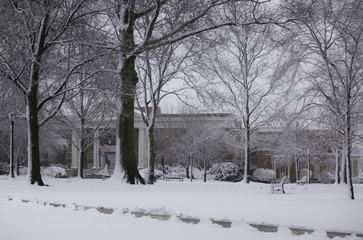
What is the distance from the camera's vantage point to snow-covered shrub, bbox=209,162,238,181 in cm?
4272

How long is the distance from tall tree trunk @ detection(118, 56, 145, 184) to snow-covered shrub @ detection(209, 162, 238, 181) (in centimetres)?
2735

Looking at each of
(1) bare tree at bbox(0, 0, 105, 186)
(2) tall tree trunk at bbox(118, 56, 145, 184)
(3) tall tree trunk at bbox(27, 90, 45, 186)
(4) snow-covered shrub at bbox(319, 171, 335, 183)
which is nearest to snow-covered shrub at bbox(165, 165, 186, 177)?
(4) snow-covered shrub at bbox(319, 171, 335, 183)

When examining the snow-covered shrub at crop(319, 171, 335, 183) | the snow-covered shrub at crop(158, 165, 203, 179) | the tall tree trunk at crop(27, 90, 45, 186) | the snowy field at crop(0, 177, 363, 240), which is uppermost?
the tall tree trunk at crop(27, 90, 45, 186)

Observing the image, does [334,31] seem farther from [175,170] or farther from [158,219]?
[175,170]

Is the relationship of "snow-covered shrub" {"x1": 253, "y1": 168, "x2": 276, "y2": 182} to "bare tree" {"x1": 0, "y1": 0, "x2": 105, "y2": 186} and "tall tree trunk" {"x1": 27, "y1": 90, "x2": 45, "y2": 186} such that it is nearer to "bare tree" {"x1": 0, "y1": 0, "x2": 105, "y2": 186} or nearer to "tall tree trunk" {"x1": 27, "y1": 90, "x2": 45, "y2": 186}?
"tall tree trunk" {"x1": 27, "y1": 90, "x2": 45, "y2": 186}

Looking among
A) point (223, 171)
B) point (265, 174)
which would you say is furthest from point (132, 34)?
point (265, 174)

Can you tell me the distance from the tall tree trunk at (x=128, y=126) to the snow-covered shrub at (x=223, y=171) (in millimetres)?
27350

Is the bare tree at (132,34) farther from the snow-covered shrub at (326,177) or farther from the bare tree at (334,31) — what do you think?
the snow-covered shrub at (326,177)

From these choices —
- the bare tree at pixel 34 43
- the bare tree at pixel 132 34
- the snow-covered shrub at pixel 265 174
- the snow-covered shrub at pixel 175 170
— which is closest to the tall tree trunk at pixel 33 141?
the bare tree at pixel 34 43

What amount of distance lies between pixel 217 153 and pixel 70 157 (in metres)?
23.8

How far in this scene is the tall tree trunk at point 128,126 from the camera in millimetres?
15875

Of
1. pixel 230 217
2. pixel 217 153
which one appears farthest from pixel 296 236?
pixel 217 153

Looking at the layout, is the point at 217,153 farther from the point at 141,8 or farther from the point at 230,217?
the point at 230,217

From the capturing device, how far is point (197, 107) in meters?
21.5
